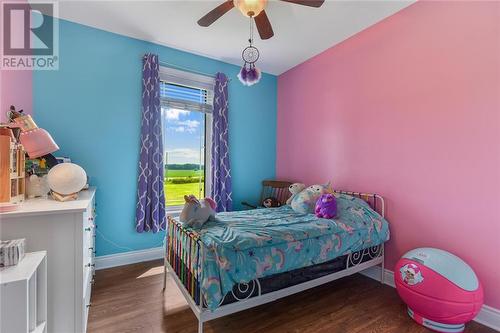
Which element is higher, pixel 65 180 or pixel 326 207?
pixel 65 180

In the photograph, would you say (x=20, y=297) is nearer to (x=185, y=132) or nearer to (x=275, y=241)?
(x=275, y=241)

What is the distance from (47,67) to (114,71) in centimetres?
62

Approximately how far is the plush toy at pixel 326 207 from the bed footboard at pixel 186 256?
1.33m

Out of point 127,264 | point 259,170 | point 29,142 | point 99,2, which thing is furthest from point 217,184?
point 99,2

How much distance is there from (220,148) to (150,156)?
956 millimetres

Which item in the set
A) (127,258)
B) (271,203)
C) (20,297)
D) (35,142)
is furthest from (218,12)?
(127,258)

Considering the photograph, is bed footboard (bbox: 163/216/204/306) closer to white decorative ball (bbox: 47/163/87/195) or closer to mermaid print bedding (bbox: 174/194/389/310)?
mermaid print bedding (bbox: 174/194/389/310)

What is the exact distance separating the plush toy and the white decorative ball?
2.13 meters

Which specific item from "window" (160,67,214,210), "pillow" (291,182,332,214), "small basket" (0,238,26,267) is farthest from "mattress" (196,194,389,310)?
"window" (160,67,214,210)

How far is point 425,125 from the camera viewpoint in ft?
7.37

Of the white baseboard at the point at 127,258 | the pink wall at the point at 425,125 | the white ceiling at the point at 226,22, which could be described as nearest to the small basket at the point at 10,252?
the white baseboard at the point at 127,258

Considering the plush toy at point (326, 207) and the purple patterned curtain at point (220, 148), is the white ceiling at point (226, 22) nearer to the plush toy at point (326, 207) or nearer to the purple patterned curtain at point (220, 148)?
the purple patterned curtain at point (220, 148)

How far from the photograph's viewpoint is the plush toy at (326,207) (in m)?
2.39

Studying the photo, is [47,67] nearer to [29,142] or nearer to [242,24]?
[29,142]
